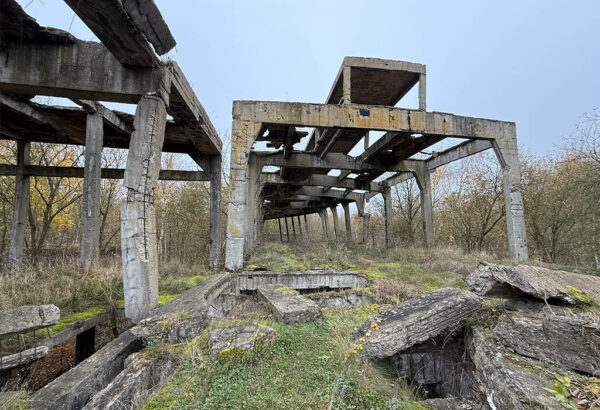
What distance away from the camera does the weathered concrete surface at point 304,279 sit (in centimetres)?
751

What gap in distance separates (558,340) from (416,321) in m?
1.20

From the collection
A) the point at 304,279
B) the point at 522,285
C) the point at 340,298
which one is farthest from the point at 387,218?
the point at 522,285

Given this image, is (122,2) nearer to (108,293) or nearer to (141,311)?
(141,311)

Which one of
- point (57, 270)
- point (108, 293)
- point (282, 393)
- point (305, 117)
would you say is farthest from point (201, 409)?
point (305, 117)

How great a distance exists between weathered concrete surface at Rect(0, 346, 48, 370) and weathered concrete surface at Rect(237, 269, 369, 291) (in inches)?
180

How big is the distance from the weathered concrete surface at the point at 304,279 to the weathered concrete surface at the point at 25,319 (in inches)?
180

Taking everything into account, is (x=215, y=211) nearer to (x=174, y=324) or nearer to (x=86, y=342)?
(x=86, y=342)

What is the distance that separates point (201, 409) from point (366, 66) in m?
9.50

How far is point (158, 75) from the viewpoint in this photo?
4.62 metres

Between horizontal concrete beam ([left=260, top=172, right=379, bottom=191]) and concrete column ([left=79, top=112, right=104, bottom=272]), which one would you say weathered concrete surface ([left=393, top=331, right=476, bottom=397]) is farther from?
horizontal concrete beam ([left=260, top=172, right=379, bottom=191])

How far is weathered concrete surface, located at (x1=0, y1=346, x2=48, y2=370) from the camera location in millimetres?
2983

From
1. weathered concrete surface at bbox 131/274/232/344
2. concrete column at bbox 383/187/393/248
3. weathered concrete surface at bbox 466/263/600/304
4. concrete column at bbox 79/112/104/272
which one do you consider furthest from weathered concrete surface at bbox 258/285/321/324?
concrete column at bbox 383/187/393/248

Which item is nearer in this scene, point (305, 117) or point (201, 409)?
point (201, 409)

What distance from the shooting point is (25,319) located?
3.04m
